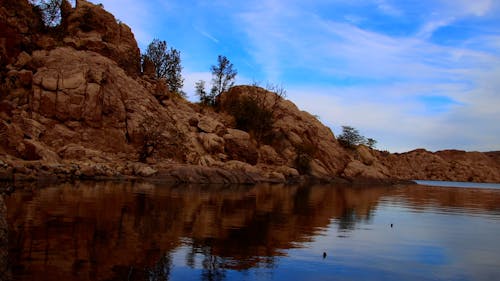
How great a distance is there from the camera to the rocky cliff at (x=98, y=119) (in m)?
43.5

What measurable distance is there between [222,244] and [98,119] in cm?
4093

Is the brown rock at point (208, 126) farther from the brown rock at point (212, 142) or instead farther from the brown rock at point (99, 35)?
the brown rock at point (99, 35)

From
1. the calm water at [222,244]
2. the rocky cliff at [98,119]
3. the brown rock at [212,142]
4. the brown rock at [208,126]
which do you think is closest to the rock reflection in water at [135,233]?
the calm water at [222,244]

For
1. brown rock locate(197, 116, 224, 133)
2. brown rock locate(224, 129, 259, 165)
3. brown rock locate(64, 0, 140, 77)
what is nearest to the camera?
brown rock locate(64, 0, 140, 77)

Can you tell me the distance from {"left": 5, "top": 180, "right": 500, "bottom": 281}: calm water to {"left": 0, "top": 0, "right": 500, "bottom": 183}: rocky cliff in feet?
58.8

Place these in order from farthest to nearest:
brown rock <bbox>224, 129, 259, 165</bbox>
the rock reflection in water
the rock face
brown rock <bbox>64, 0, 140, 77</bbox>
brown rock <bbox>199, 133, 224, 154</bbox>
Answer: the rock face → brown rock <bbox>224, 129, 259, 165</bbox> → brown rock <bbox>199, 133, 224, 154</bbox> → brown rock <bbox>64, 0, 140, 77</bbox> → the rock reflection in water

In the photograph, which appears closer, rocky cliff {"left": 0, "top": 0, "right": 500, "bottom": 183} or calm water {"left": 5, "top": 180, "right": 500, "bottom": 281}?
calm water {"left": 5, "top": 180, "right": 500, "bottom": 281}

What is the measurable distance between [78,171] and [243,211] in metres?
21.5

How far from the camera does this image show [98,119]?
2039 inches

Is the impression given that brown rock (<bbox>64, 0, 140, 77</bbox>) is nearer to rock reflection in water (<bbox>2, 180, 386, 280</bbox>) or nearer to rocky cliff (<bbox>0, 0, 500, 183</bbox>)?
rocky cliff (<bbox>0, 0, 500, 183</bbox>)

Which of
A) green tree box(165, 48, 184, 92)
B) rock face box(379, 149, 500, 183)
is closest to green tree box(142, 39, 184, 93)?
green tree box(165, 48, 184, 92)

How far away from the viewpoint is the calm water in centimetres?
1082

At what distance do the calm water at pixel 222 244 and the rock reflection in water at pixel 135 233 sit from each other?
32mm

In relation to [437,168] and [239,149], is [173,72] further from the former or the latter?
[437,168]
